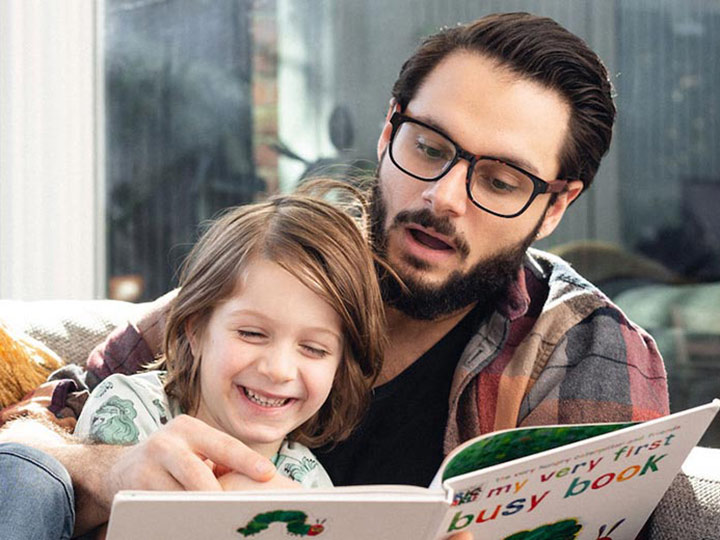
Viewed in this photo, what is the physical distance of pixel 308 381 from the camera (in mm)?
1346

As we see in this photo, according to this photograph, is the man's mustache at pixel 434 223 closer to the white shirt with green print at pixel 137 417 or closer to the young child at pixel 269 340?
the young child at pixel 269 340

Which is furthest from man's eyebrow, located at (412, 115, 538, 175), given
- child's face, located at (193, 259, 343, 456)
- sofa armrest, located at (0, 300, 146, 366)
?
sofa armrest, located at (0, 300, 146, 366)

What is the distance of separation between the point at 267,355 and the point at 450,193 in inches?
16.0

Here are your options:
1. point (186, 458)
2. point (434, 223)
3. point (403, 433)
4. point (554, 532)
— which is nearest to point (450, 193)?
point (434, 223)

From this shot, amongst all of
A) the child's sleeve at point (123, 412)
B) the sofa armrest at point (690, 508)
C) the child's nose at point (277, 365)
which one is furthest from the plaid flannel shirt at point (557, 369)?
the child's sleeve at point (123, 412)

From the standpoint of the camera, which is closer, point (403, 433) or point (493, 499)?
point (493, 499)

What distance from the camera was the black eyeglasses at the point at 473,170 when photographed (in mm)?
1559

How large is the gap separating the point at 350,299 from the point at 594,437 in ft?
1.38

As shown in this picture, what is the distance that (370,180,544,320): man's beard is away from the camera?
5.15 feet

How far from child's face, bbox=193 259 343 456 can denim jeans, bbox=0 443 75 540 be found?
0.77 ft

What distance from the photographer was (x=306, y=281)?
1340 mm

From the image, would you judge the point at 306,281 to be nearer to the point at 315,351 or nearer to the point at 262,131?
the point at 315,351

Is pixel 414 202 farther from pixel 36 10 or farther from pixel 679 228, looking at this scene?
pixel 36 10

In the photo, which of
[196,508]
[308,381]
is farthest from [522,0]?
[196,508]
